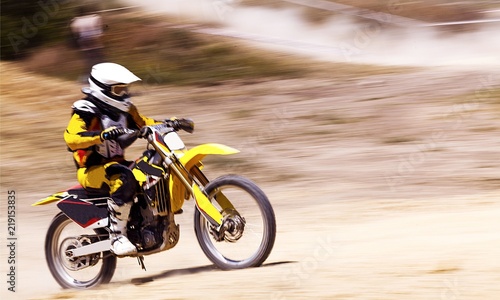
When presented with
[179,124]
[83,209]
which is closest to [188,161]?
[179,124]

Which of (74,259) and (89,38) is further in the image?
(89,38)

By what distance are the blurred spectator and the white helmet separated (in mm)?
11946

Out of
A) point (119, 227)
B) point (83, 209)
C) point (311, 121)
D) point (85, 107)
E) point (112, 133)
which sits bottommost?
point (119, 227)

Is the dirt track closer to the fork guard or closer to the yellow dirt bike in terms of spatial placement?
the yellow dirt bike

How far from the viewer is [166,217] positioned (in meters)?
7.83

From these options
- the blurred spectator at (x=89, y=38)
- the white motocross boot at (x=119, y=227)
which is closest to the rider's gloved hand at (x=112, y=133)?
the white motocross boot at (x=119, y=227)

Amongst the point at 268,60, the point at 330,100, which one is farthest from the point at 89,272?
the point at 268,60

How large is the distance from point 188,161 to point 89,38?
13.0 metres

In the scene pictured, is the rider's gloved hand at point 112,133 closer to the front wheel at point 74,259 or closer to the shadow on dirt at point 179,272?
the front wheel at point 74,259

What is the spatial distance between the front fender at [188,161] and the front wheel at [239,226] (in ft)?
0.63

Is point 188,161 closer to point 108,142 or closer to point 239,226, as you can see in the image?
point 239,226

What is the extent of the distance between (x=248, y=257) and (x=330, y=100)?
31.3ft

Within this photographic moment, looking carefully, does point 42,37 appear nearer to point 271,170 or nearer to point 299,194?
point 271,170

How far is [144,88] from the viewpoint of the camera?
1872 cm
